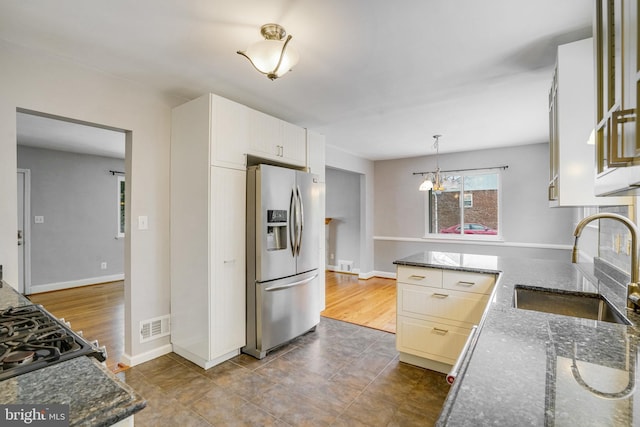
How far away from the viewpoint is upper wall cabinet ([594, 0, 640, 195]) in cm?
60

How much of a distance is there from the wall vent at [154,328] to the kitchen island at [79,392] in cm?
207

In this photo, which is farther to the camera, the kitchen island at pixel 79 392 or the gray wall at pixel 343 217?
the gray wall at pixel 343 217

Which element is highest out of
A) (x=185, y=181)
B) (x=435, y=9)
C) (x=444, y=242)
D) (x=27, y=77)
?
(x=435, y=9)

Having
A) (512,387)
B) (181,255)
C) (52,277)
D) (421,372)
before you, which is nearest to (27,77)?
(181,255)

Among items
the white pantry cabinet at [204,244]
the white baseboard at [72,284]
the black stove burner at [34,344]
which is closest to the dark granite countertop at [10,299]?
the black stove burner at [34,344]

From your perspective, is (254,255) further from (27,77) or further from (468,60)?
(468,60)

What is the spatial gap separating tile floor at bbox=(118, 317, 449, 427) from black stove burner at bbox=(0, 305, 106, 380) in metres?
1.12

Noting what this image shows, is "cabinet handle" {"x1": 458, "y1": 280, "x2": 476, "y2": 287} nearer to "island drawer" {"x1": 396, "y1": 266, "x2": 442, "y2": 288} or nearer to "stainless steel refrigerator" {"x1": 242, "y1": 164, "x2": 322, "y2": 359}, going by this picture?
"island drawer" {"x1": 396, "y1": 266, "x2": 442, "y2": 288}

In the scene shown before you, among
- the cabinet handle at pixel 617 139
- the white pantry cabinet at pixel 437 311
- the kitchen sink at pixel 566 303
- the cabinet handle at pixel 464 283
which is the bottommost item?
the white pantry cabinet at pixel 437 311

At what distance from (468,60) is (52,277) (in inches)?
259

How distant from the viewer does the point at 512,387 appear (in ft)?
2.26

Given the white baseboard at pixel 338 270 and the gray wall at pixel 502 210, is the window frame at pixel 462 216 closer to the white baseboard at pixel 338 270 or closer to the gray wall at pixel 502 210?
the gray wall at pixel 502 210

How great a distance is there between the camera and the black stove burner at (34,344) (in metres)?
0.79

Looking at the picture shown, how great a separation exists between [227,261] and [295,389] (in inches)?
44.6
